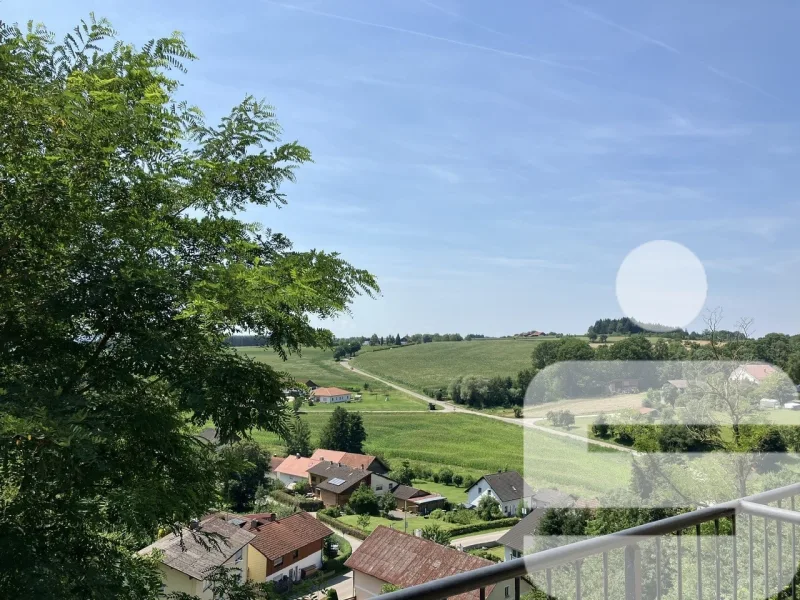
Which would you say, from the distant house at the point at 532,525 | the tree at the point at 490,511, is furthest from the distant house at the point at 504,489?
the distant house at the point at 532,525

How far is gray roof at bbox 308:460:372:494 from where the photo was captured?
118 feet

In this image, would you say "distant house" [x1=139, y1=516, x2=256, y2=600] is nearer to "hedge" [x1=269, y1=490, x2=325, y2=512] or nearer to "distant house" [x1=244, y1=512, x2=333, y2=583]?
"distant house" [x1=244, y1=512, x2=333, y2=583]

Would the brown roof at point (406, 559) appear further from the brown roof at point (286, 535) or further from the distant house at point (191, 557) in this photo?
the distant house at point (191, 557)

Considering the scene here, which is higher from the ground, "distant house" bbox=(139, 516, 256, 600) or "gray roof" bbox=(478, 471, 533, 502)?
"distant house" bbox=(139, 516, 256, 600)

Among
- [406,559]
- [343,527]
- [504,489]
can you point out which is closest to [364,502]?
[343,527]

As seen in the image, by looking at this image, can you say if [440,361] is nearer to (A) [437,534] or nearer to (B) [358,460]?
(B) [358,460]

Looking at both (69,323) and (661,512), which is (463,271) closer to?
(661,512)

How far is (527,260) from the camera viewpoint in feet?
131

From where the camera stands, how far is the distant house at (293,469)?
1590 inches

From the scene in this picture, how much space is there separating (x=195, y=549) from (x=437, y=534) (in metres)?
21.5

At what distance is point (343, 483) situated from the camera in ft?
119

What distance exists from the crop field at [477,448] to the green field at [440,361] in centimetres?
436

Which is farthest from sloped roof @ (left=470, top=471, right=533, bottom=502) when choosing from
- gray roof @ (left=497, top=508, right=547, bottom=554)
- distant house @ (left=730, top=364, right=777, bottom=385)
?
distant house @ (left=730, top=364, right=777, bottom=385)

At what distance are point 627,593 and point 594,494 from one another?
20571 millimetres
